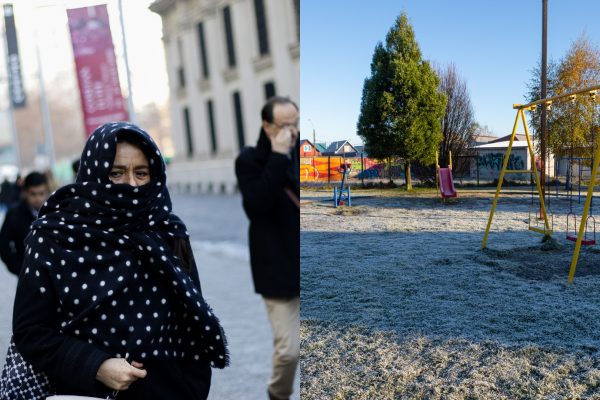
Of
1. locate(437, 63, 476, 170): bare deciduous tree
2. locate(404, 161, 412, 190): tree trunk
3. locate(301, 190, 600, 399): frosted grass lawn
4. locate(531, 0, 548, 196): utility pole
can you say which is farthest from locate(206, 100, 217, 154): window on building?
locate(531, 0, 548, 196): utility pole

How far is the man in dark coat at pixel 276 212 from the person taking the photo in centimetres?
114

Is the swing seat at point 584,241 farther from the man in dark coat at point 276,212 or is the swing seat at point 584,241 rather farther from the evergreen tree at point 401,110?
the man in dark coat at point 276,212

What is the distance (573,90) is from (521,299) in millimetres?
816

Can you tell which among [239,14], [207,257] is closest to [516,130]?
[239,14]

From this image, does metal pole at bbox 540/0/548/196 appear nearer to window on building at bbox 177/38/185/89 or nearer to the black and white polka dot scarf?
window on building at bbox 177/38/185/89

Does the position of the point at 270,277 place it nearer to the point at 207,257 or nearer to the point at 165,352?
the point at 165,352

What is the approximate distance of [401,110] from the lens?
198 centimetres

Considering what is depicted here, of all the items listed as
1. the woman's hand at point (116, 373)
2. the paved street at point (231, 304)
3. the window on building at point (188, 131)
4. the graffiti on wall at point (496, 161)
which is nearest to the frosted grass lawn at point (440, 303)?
the graffiti on wall at point (496, 161)

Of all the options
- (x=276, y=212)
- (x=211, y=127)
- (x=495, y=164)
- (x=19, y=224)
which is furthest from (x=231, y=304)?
(x=276, y=212)

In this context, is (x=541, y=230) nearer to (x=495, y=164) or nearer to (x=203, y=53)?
(x=495, y=164)

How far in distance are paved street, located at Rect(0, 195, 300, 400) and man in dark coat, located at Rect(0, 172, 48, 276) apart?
0.45 m

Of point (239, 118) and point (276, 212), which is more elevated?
point (239, 118)

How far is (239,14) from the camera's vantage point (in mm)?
1421

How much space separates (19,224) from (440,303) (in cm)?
223
